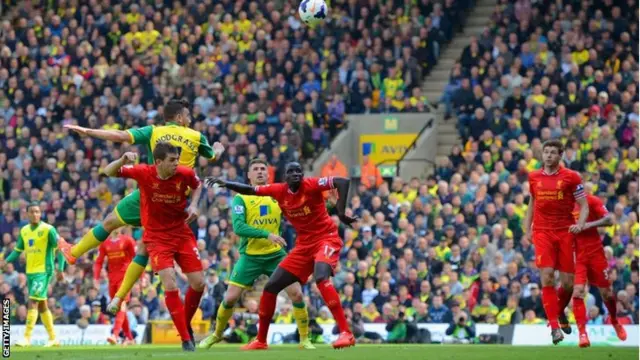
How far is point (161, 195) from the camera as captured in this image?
693 inches

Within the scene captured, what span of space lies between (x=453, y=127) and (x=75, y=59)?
989 cm

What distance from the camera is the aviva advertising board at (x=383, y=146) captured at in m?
32.8

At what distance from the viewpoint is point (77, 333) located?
26.8m

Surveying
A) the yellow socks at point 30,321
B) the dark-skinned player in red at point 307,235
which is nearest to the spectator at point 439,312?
the yellow socks at point 30,321

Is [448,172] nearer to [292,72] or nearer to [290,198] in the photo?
[292,72]

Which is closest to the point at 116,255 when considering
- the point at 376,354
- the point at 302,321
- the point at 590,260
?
the point at 302,321

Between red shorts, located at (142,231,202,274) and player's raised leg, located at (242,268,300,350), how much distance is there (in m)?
0.94

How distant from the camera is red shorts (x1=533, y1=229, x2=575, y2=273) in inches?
757

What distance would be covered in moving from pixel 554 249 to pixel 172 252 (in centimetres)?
508

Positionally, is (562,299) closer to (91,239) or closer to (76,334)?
(91,239)

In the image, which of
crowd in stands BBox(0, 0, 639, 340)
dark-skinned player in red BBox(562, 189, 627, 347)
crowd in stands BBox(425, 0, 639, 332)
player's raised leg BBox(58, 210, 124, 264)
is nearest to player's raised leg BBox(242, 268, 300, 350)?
player's raised leg BBox(58, 210, 124, 264)

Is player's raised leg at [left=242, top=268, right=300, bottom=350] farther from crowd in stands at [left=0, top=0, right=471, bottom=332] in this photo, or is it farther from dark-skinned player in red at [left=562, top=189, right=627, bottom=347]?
crowd in stands at [left=0, top=0, right=471, bottom=332]

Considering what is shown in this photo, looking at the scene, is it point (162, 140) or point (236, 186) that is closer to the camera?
point (236, 186)

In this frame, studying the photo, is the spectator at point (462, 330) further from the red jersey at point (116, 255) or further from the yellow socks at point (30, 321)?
the yellow socks at point (30, 321)
